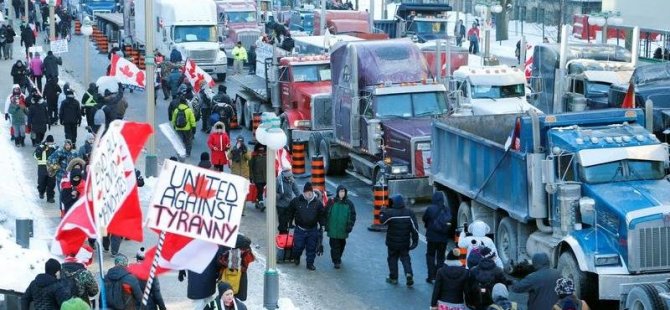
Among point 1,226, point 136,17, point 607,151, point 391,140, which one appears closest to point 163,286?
point 1,226

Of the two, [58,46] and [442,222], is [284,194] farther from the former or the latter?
[58,46]

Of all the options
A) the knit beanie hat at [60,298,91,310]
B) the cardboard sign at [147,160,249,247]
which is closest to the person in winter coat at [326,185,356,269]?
the cardboard sign at [147,160,249,247]

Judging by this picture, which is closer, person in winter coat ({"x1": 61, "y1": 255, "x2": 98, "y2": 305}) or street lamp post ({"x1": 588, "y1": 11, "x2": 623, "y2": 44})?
person in winter coat ({"x1": 61, "y1": 255, "x2": 98, "y2": 305})

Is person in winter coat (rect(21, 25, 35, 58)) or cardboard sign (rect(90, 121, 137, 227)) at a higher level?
cardboard sign (rect(90, 121, 137, 227))

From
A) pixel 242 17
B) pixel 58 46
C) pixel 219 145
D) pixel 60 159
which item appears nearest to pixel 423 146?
pixel 219 145

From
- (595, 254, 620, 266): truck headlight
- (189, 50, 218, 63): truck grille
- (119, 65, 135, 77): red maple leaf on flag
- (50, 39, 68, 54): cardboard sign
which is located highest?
(50, 39, 68, 54): cardboard sign

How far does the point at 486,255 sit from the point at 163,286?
4.96 m

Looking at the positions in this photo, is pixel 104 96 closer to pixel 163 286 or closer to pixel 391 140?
pixel 391 140

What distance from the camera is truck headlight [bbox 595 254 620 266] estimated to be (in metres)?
19.2

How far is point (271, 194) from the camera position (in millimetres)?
19344

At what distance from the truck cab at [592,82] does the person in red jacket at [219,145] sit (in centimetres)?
842

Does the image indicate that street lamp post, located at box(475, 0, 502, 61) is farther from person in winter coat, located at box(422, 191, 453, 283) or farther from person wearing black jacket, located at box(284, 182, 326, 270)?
person in winter coat, located at box(422, 191, 453, 283)

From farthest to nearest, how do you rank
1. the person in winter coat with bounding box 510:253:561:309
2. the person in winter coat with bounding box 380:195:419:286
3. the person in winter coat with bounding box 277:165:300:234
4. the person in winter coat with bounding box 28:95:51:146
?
the person in winter coat with bounding box 28:95:51:146 < the person in winter coat with bounding box 277:165:300:234 < the person in winter coat with bounding box 380:195:419:286 < the person in winter coat with bounding box 510:253:561:309

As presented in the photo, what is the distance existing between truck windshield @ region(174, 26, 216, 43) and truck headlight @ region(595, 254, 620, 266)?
32563 millimetres
